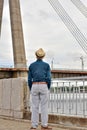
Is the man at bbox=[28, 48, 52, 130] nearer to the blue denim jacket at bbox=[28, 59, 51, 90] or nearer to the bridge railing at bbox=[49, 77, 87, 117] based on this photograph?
the blue denim jacket at bbox=[28, 59, 51, 90]

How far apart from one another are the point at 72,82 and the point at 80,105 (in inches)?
28.6

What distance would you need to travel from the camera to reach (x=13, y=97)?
13070mm

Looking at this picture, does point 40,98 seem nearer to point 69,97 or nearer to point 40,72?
point 40,72

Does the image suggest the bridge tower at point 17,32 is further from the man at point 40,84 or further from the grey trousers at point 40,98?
the grey trousers at point 40,98

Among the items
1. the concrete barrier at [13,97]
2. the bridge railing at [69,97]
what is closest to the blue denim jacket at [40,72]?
the bridge railing at [69,97]

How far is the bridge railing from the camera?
10273 millimetres

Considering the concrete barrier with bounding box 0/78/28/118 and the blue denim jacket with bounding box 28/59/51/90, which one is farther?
the concrete barrier with bounding box 0/78/28/118

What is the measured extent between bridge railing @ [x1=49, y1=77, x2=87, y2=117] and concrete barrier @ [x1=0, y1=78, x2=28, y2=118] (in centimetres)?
105

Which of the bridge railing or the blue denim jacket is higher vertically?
the blue denim jacket

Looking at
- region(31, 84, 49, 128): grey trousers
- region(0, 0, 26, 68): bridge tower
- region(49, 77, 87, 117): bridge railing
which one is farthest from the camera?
region(0, 0, 26, 68): bridge tower

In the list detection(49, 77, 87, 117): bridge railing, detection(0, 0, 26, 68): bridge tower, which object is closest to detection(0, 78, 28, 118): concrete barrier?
detection(49, 77, 87, 117): bridge railing

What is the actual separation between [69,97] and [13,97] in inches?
104

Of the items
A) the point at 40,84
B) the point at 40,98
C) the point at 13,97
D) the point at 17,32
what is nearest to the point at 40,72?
the point at 40,84

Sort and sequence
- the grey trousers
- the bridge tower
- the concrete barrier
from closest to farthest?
the grey trousers, the concrete barrier, the bridge tower
